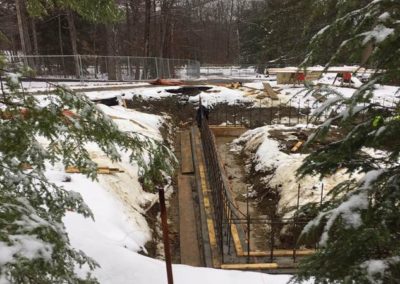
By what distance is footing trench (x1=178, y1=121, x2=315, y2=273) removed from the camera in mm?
7016

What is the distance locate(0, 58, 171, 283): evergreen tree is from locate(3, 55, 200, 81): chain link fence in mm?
19133

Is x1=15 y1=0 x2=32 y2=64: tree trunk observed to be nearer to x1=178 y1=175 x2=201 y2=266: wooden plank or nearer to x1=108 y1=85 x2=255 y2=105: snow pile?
x1=108 y1=85 x2=255 y2=105: snow pile

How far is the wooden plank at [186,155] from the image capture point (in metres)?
12.6

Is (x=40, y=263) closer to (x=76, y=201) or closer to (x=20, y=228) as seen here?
(x=20, y=228)

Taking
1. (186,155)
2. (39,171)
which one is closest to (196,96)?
(186,155)

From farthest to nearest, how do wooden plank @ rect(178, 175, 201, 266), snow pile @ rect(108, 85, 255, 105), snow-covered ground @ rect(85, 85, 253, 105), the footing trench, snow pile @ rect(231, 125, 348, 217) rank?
snow pile @ rect(108, 85, 255, 105)
snow-covered ground @ rect(85, 85, 253, 105)
snow pile @ rect(231, 125, 348, 217)
wooden plank @ rect(178, 175, 201, 266)
the footing trench

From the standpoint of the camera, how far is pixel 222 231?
7453 mm

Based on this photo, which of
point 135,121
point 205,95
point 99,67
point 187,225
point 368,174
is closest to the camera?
point 368,174

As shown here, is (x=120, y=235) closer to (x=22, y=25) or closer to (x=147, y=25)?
(x=22, y=25)

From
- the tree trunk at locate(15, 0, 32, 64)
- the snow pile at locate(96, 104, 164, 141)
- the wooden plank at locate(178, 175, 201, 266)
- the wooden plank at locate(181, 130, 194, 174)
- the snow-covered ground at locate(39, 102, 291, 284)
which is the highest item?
the tree trunk at locate(15, 0, 32, 64)

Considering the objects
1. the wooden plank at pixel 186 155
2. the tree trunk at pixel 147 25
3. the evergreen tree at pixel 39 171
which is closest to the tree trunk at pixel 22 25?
the tree trunk at pixel 147 25

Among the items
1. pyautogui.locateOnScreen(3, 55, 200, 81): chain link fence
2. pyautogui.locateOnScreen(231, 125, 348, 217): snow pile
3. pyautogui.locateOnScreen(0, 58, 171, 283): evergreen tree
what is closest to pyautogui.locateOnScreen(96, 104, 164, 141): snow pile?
pyautogui.locateOnScreen(231, 125, 348, 217): snow pile

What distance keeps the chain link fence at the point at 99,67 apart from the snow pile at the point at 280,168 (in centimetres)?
1289

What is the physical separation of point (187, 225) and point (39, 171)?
5715 mm
